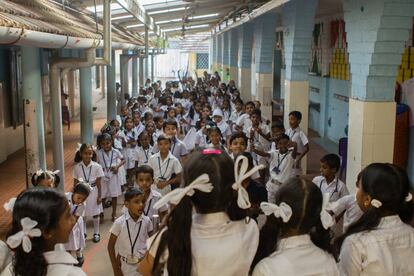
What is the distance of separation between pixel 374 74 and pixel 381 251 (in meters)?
4.31

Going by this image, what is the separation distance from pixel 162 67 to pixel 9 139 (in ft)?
119

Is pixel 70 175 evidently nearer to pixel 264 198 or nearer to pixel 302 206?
pixel 264 198

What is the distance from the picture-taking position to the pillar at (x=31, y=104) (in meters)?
6.18

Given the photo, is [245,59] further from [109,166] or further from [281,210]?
[281,210]

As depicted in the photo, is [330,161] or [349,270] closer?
[349,270]

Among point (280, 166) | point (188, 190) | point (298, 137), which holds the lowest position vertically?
point (280, 166)

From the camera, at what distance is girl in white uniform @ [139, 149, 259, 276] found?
2379mm

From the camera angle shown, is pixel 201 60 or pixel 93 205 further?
pixel 201 60

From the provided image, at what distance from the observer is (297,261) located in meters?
2.48

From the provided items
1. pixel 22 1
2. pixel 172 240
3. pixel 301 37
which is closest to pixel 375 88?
pixel 301 37

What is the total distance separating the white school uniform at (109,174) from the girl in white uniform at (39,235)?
5089mm

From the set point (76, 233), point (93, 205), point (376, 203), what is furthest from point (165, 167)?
point (376, 203)

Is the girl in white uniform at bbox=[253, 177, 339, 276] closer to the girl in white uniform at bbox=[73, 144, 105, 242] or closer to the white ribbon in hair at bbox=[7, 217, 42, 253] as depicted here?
the white ribbon in hair at bbox=[7, 217, 42, 253]

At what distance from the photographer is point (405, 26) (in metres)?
6.39
